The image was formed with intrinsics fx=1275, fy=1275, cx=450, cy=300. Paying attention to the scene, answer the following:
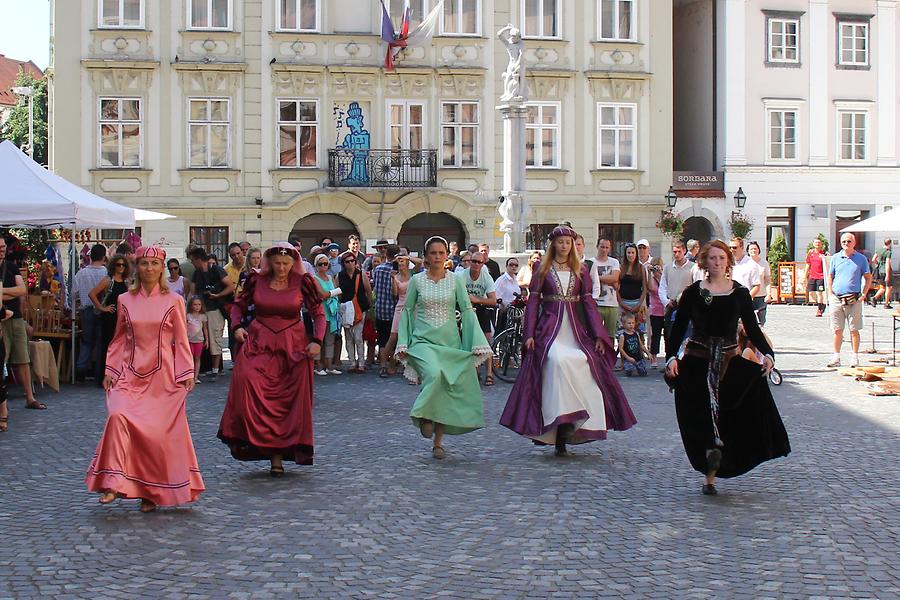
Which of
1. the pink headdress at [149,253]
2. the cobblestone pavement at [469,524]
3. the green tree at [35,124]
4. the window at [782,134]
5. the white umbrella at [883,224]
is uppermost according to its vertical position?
the green tree at [35,124]

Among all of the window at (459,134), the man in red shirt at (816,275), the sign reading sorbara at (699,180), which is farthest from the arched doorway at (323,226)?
the man in red shirt at (816,275)

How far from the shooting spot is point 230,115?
112 feet

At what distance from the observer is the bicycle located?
1692 cm

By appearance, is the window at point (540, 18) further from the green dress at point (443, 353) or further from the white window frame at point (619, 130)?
the green dress at point (443, 353)

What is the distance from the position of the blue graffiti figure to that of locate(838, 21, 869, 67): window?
15.3 meters

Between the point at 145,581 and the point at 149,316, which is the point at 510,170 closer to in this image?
the point at 149,316

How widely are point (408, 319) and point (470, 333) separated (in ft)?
1.81

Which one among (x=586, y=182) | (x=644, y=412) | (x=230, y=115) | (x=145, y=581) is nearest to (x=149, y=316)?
(x=145, y=581)

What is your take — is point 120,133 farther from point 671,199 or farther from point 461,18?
point 671,199

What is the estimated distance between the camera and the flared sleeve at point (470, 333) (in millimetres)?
10656

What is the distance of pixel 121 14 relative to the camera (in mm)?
33500

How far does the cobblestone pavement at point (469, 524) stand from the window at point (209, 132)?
22.7 metres

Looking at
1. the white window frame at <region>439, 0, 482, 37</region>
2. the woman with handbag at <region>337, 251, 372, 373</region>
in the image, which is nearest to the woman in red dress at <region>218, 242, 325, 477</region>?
the woman with handbag at <region>337, 251, 372, 373</region>

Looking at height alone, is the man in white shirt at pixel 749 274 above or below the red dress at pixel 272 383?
above
